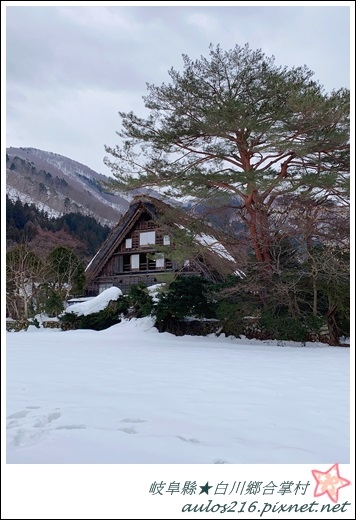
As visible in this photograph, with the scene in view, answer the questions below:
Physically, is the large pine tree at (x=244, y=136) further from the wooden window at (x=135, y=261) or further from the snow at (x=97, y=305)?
the wooden window at (x=135, y=261)

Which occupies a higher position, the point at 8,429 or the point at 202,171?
the point at 202,171

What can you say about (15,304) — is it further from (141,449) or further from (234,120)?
(141,449)

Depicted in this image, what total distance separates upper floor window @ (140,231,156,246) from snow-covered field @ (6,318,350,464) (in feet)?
41.9

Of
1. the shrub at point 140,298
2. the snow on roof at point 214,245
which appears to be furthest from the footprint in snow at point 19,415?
the shrub at point 140,298

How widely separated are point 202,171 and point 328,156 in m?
3.18

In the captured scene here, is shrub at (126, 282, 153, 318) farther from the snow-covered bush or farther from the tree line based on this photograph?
the tree line

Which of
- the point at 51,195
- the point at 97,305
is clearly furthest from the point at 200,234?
the point at 51,195

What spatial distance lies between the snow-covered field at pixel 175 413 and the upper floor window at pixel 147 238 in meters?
12.8

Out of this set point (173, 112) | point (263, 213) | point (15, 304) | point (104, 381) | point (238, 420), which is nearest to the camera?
point (238, 420)

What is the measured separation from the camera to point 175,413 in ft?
10.6

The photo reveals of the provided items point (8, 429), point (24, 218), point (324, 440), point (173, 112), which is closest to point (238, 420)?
point (324, 440)

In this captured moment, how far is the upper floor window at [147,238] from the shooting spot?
18767mm

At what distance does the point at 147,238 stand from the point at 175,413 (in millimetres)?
15899

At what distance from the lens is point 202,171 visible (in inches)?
449
